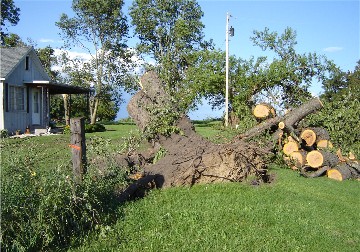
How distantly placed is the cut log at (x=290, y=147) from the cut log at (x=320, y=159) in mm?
512

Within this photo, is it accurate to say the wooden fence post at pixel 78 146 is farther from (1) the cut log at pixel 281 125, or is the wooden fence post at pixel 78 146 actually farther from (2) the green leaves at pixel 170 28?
(2) the green leaves at pixel 170 28

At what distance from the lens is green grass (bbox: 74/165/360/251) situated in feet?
16.4

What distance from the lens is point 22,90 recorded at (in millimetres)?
23172

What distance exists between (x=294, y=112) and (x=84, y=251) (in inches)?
319

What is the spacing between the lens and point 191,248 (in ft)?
15.7

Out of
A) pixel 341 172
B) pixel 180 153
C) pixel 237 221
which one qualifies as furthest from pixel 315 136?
pixel 237 221

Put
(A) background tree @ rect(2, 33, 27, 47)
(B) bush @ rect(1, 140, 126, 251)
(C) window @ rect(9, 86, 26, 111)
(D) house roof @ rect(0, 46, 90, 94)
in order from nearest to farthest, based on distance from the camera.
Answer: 1. (B) bush @ rect(1, 140, 126, 251)
2. (D) house roof @ rect(0, 46, 90, 94)
3. (C) window @ rect(9, 86, 26, 111)
4. (A) background tree @ rect(2, 33, 27, 47)

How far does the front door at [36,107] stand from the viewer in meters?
24.1

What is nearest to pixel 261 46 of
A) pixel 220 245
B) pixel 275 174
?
pixel 275 174

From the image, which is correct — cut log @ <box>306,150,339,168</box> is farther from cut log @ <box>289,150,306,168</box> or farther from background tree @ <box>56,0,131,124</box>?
background tree @ <box>56,0,131,124</box>

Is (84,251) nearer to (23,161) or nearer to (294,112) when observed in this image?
(23,161)

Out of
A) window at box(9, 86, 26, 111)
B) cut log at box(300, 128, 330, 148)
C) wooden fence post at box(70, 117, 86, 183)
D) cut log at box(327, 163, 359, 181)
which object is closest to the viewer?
wooden fence post at box(70, 117, 86, 183)

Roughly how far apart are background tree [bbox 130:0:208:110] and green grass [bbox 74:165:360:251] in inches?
1276

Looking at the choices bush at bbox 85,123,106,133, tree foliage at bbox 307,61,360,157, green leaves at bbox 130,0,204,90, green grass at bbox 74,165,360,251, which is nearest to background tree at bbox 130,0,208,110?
green leaves at bbox 130,0,204,90
